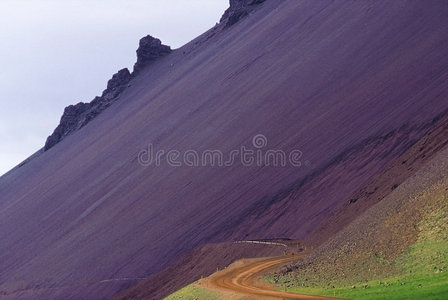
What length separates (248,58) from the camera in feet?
269

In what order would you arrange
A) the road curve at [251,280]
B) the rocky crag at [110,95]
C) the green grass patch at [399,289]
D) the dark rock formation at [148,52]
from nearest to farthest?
1. the green grass patch at [399,289]
2. the road curve at [251,280]
3. the rocky crag at [110,95]
4. the dark rock formation at [148,52]

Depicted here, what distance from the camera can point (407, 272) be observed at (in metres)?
23.3

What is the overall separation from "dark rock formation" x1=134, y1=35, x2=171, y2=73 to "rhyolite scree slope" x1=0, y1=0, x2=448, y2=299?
32772 mm

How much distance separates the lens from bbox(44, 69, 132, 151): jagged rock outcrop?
396 feet

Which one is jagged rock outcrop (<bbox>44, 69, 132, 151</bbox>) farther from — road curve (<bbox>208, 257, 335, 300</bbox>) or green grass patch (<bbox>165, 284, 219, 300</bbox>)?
green grass patch (<bbox>165, 284, 219, 300</bbox>)

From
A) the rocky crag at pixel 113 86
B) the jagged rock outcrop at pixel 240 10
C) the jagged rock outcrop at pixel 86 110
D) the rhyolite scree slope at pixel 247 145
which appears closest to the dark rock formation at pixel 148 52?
the rocky crag at pixel 113 86

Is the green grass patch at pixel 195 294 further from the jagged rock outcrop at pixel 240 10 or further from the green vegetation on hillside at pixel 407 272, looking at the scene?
the jagged rock outcrop at pixel 240 10

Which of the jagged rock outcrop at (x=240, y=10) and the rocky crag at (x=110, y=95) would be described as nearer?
the jagged rock outcrop at (x=240, y=10)

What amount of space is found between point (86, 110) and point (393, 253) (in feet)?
354

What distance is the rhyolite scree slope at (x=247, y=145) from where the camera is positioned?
48.2m

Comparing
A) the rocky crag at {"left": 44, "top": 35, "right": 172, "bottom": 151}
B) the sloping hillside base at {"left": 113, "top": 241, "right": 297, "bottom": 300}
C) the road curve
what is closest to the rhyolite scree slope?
the sloping hillside base at {"left": 113, "top": 241, "right": 297, "bottom": 300}

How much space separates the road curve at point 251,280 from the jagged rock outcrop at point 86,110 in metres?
87.5

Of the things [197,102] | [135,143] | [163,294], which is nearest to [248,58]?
[197,102]

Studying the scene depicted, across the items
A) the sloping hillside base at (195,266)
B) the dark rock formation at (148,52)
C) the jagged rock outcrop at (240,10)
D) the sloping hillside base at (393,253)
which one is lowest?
the sloping hillside base at (195,266)
